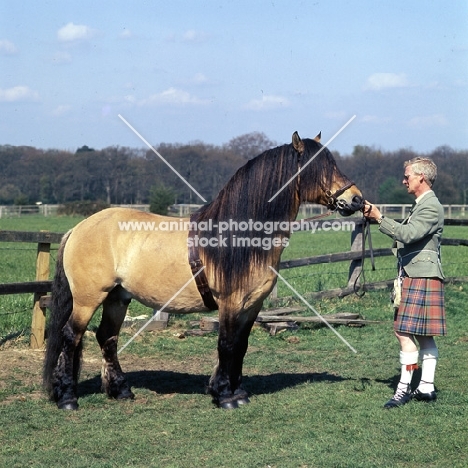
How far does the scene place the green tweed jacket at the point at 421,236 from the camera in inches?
205

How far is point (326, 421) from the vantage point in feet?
16.3

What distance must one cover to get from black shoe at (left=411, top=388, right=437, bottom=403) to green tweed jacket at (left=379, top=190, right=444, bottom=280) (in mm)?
938

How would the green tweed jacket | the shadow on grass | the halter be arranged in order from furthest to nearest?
the shadow on grass → the halter → the green tweed jacket

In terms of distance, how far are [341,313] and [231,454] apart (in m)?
5.46

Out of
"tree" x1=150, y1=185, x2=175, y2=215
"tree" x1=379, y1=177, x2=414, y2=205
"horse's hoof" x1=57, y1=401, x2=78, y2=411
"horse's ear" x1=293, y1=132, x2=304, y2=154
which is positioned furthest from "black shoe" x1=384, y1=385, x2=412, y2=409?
"tree" x1=379, y1=177, x2=414, y2=205

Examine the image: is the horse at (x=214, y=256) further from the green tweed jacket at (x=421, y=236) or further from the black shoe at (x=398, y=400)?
the black shoe at (x=398, y=400)

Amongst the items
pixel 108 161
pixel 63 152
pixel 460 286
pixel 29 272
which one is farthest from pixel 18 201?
pixel 460 286

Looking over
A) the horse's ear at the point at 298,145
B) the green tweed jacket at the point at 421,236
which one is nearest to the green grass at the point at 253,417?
the green tweed jacket at the point at 421,236

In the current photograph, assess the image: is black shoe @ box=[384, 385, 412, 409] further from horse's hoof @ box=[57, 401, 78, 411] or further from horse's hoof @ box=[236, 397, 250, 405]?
horse's hoof @ box=[57, 401, 78, 411]

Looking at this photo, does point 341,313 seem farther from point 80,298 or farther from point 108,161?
point 108,161

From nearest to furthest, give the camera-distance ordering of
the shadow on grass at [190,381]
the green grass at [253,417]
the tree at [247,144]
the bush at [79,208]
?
the green grass at [253,417]
the shadow on grass at [190,381]
the tree at [247,144]
the bush at [79,208]

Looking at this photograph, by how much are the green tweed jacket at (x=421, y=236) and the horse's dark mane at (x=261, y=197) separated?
0.71 m

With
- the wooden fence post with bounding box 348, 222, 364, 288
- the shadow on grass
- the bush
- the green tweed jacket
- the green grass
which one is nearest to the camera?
the green grass

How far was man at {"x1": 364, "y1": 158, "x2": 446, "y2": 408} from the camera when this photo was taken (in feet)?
17.1
